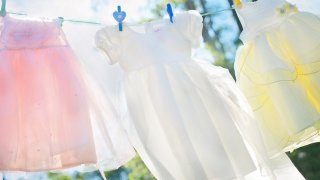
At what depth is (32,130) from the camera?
1188mm

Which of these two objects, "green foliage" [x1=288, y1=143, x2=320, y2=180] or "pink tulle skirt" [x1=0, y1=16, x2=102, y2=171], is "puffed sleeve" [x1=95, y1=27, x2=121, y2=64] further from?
"green foliage" [x1=288, y1=143, x2=320, y2=180]

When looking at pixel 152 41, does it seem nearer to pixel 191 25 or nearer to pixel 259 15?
pixel 191 25

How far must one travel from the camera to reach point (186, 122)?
1232 mm

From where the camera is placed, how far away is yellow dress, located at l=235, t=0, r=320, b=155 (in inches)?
50.9

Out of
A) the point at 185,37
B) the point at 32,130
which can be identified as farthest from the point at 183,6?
the point at 32,130

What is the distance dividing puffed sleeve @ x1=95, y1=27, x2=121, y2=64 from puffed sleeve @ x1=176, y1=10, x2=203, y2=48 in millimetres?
235

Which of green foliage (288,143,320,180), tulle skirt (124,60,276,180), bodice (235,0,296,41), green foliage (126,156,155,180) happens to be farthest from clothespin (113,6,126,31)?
green foliage (288,143,320,180)

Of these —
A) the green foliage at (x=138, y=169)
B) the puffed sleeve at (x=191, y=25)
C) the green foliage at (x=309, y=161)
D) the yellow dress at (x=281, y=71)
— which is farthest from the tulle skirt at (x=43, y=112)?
the green foliage at (x=309, y=161)

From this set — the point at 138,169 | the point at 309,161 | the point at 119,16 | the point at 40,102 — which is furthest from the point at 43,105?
the point at 309,161

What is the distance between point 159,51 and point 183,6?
3.67 m

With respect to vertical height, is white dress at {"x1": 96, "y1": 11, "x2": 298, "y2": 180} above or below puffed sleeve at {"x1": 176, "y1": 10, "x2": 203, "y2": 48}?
below

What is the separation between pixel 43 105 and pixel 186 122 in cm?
43

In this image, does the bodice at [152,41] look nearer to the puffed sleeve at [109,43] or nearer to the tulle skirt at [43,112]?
the puffed sleeve at [109,43]

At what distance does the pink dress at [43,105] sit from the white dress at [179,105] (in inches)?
5.2
